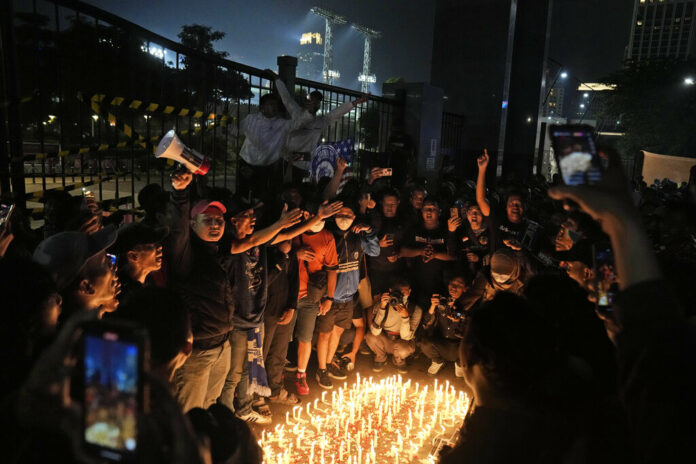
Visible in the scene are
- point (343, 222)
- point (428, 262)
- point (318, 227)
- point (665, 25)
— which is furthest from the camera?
point (665, 25)

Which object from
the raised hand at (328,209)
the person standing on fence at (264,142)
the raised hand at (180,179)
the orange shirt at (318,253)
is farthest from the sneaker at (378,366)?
the raised hand at (180,179)

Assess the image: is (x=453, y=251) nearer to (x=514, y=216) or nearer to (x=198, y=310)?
(x=514, y=216)

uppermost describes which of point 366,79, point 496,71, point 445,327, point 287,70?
point 366,79

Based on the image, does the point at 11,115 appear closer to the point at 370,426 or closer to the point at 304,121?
the point at 304,121

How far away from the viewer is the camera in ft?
20.6

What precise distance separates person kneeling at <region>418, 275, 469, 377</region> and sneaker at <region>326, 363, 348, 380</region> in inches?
44.9

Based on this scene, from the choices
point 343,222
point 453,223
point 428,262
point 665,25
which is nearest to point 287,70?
point 343,222

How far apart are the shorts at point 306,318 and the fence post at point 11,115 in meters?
2.89

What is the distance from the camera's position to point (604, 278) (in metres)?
A: 1.88

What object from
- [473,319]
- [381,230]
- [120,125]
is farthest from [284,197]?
[473,319]

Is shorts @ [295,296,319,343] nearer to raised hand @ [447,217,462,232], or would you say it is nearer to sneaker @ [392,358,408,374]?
sneaker @ [392,358,408,374]

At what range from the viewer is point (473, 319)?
6.23 ft

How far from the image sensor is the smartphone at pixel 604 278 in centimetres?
184

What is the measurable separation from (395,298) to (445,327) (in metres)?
0.77
